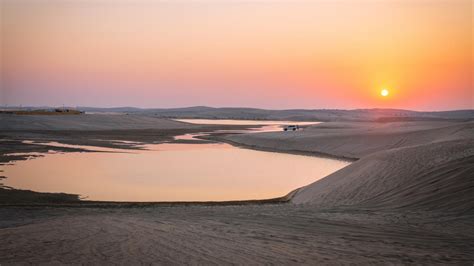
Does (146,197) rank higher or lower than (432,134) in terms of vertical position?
lower

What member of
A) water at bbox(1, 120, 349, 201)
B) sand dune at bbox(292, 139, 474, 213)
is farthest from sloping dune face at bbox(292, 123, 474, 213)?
water at bbox(1, 120, 349, 201)

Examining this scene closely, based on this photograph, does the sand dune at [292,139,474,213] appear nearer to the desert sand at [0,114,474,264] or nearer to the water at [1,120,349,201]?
the desert sand at [0,114,474,264]

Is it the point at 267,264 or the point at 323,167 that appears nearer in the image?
the point at 267,264

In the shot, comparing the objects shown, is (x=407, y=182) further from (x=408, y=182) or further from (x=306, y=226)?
(x=306, y=226)

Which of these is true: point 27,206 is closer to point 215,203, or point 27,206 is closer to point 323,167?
point 215,203

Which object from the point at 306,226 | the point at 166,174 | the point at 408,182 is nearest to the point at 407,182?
the point at 408,182

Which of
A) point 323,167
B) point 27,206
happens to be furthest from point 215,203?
point 323,167
